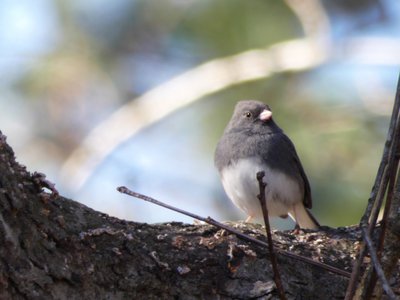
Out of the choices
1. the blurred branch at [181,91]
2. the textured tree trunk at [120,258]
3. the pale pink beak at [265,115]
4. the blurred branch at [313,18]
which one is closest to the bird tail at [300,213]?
the pale pink beak at [265,115]

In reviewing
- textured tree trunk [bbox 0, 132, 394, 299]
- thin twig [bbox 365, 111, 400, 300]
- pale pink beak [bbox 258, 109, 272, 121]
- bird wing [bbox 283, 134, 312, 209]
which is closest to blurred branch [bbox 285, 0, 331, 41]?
pale pink beak [bbox 258, 109, 272, 121]

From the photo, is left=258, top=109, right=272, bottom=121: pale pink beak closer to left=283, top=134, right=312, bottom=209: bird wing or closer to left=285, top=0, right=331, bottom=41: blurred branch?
left=283, top=134, right=312, bottom=209: bird wing

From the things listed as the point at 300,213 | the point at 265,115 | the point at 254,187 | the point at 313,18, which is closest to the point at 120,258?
the point at 254,187

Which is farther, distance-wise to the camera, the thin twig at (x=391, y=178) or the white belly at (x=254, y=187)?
the white belly at (x=254, y=187)

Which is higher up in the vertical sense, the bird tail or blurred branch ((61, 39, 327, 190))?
blurred branch ((61, 39, 327, 190))

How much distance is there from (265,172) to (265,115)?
0.39 meters

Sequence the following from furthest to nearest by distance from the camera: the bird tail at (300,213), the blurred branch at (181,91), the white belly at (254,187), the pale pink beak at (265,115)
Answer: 1. the blurred branch at (181,91)
2. the pale pink beak at (265,115)
3. the bird tail at (300,213)
4. the white belly at (254,187)

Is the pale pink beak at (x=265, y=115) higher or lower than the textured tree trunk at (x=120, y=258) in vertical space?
higher

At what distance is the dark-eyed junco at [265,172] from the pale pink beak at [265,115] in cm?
5

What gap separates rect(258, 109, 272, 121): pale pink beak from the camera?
351cm

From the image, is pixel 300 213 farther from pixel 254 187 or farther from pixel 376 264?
pixel 376 264

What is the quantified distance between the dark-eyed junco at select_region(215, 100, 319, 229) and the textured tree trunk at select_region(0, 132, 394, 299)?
128 cm

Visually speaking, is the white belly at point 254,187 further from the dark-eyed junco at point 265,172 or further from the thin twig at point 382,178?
the thin twig at point 382,178

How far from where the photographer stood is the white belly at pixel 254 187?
10.6 feet
